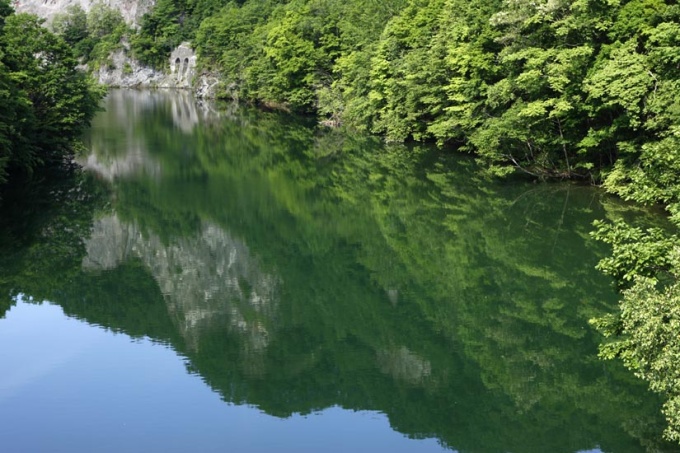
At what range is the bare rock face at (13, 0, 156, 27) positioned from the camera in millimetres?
148875

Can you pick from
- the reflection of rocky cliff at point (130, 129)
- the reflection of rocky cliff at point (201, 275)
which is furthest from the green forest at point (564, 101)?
the reflection of rocky cliff at point (130, 129)

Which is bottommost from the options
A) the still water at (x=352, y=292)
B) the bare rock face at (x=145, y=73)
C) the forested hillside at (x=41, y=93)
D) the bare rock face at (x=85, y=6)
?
the still water at (x=352, y=292)

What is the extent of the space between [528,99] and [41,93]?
87.5ft

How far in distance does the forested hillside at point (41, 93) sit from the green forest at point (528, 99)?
0.10 m

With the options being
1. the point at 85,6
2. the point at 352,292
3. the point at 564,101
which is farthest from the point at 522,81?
A: the point at 85,6

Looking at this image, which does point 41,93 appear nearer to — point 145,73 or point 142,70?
point 145,73

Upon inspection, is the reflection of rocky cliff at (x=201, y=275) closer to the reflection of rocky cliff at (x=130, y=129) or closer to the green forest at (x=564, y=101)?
the green forest at (x=564, y=101)

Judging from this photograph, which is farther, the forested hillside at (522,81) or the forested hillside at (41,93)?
the forested hillside at (41,93)

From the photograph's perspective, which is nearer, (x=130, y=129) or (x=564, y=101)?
(x=564, y=101)

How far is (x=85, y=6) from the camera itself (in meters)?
167

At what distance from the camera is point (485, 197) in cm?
3603

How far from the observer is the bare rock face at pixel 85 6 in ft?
488

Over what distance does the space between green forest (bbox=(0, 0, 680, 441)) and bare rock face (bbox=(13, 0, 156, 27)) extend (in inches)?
3536

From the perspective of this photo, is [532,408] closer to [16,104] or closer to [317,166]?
[16,104]
